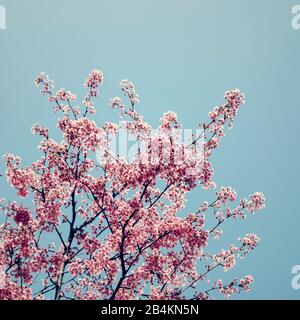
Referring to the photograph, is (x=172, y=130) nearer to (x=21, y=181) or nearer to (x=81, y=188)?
(x=81, y=188)

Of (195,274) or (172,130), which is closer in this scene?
(172,130)

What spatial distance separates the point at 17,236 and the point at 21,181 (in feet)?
4.32

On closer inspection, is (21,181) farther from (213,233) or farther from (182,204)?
(213,233)

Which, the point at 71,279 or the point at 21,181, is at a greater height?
the point at 21,181

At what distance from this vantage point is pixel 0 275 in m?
7.75
